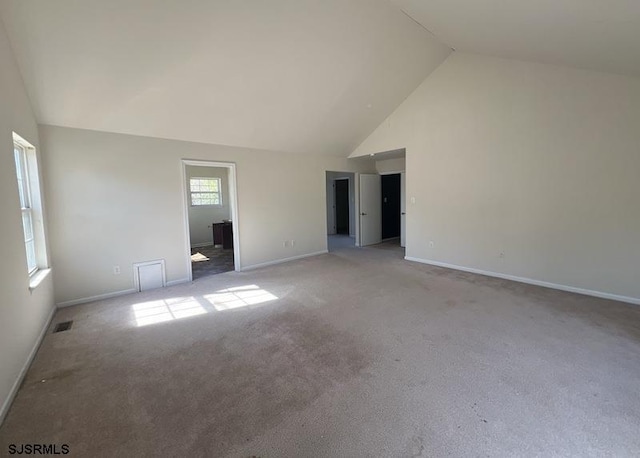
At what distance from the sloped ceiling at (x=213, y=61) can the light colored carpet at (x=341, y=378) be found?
8.30 feet

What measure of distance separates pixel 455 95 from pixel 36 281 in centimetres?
617

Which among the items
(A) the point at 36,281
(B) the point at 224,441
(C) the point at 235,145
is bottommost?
(B) the point at 224,441

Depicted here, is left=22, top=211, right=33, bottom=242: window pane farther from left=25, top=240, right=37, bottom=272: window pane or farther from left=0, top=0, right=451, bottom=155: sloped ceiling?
left=0, top=0, right=451, bottom=155: sloped ceiling

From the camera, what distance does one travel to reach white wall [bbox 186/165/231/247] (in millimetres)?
7801

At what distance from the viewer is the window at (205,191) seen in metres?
7.84

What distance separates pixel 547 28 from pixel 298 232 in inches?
190

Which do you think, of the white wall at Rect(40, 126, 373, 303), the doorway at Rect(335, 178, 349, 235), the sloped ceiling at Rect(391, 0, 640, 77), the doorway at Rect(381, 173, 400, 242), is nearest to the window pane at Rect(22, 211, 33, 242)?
the white wall at Rect(40, 126, 373, 303)

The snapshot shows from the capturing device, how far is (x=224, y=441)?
1.61 meters

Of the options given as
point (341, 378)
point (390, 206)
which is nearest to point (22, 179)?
point (341, 378)

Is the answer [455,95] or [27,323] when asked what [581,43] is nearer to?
[455,95]

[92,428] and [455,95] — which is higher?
[455,95]

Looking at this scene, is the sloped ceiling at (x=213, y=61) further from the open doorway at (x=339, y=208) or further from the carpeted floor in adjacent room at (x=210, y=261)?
the open doorway at (x=339, y=208)

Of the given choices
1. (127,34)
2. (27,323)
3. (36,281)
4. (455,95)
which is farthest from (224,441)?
(455,95)

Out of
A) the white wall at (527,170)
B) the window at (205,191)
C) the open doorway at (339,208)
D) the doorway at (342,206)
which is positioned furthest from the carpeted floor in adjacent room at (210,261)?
the doorway at (342,206)
